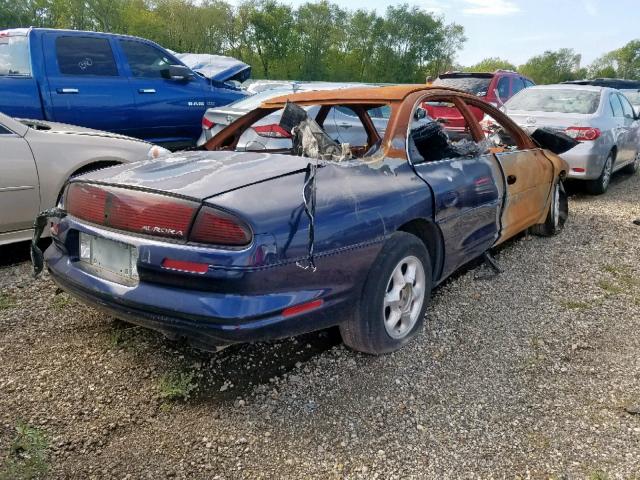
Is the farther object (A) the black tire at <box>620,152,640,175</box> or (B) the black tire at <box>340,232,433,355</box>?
(A) the black tire at <box>620,152,640,175</box>

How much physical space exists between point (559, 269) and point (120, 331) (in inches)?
134

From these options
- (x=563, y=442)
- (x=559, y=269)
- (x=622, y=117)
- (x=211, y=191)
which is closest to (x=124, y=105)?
(x=211, y=191)

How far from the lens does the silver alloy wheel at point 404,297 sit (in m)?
2.76

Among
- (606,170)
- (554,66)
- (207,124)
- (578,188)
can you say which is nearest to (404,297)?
(207,124)

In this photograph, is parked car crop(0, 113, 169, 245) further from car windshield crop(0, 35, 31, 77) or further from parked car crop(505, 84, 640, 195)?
parked car crop(505, 84, 640, 195)

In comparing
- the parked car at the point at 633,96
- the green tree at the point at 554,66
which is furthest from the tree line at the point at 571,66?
the parked car at the point at 633,96

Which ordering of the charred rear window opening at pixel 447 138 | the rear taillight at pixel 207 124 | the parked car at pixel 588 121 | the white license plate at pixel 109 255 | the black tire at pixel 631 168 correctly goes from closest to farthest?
the white license plate at pixel 109 255
the charred rear window opening at pixel 447 138
the rear taillight at pixel 207 124
the parked car at pixel 588 121
the black tire at pixel 631 168

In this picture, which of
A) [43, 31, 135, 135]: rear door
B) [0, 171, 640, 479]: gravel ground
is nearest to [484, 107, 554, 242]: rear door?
[0, 171, 640, 479]: gravel ground

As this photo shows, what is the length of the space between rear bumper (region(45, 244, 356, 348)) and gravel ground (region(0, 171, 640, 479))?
391 mm

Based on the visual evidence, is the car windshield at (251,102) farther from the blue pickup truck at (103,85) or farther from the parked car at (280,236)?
the parked car at (280,236)

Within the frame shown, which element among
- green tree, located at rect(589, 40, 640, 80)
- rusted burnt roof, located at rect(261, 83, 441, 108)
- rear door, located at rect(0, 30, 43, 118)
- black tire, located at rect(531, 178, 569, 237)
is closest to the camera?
rusted burnt roof, located at rect(261, 83, 441, 108)

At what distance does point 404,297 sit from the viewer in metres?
2.87

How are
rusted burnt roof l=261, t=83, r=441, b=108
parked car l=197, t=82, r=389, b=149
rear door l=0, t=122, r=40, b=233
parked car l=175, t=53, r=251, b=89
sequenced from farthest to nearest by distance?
parked car l=175, t=53, r=251, b=89 < parked car l=197, t=82, r=389, b=149 < rear door l=0, t=122, r=40, b=233 < rusted burnt roof l=261, t=83, r=441, b=108

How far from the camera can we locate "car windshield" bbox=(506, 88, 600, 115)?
23.6 ft
